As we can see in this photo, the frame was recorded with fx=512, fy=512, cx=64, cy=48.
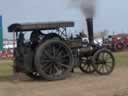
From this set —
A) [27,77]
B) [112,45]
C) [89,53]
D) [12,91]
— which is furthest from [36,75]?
[112,45]

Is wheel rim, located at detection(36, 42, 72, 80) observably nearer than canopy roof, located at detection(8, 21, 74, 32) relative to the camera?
No

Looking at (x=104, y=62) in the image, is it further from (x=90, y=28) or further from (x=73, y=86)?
(x=73, y=86)

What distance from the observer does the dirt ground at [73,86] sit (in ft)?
44.9

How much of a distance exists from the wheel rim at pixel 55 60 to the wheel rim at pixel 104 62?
1528 millimetres

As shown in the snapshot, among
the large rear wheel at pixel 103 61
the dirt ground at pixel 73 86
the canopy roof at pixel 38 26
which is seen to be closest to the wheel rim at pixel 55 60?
the dirt ground at pixel 73 86

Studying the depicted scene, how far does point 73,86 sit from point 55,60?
7.12 ft

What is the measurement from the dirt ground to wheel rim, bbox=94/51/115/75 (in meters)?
0.66

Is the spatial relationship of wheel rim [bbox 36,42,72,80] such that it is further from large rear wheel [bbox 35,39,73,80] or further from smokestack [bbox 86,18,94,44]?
smokestack [bbox 86,18,94,44]

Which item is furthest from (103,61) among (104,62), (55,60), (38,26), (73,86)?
(73,86)

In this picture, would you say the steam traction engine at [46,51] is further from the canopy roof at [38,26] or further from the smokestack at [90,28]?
the smokestack at [90,28]

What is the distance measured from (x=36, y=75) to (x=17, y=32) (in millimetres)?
1636

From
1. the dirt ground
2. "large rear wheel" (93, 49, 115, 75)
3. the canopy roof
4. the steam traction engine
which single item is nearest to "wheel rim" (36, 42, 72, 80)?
the steam traction engine

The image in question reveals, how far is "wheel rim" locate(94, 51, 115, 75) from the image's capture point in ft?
60.8

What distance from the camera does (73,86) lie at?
595 inches
